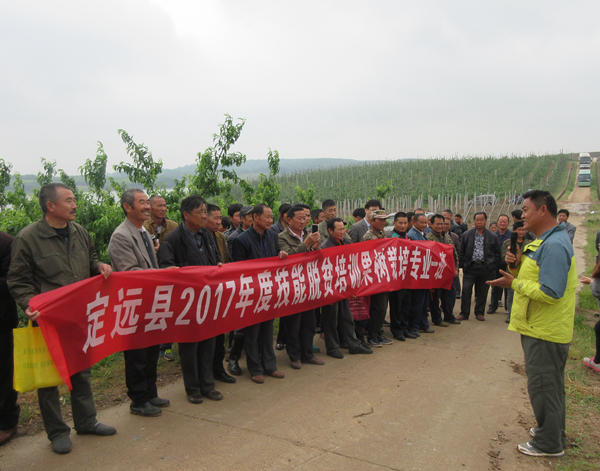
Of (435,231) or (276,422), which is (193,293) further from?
(435,231)

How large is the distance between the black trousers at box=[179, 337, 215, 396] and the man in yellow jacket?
2.79 meters

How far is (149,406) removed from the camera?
403 centimetres

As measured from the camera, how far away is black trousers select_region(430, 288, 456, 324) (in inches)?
297

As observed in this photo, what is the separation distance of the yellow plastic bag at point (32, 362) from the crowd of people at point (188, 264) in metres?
0.16

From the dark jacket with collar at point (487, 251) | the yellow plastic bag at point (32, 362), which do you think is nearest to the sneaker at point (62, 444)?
the yellow plastic bag at point (32, 362)

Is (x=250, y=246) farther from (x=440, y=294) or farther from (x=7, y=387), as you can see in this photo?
(x=440, y=294)

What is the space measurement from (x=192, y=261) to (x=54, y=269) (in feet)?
4.04

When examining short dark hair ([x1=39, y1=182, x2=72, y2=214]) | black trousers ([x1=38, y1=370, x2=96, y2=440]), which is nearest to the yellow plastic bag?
black trousers ([x1=38, y1=370, x2=96, y2=440])

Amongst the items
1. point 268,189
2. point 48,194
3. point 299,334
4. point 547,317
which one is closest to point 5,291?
point 48,194

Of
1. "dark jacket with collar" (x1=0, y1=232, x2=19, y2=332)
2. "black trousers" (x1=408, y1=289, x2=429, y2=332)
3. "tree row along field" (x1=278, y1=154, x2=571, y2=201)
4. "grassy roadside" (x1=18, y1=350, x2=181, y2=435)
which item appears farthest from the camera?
"tree row along field" (x1=278, y1=154, x2=571, y2=201)

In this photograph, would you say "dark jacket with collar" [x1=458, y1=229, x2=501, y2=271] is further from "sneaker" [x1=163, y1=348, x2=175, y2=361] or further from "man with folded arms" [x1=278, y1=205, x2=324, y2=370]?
"sneaker" [x1=163, y1=348, x2=175, y2=361]

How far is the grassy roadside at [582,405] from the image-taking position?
3.39m

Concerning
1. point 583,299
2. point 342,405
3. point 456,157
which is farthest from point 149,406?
point 456,157

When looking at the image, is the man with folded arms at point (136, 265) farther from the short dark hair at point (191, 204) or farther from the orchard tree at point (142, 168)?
the orchard tree at point (142, 168)
